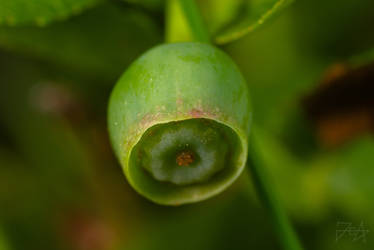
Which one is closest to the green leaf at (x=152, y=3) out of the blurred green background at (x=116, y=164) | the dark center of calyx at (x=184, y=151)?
the blurred green background at (x=116, y=164)

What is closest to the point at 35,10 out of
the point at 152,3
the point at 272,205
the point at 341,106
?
the point at 152,3

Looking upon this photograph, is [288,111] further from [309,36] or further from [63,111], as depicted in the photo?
[63,111]

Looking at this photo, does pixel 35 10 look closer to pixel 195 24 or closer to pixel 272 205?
pixel 195 24

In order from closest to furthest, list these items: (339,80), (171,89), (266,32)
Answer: (171,89), (339,80), (266,32)

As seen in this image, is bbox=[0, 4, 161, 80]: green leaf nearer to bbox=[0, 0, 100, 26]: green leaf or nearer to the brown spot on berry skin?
bbox=[0, 0, 100, 26]: green leaf

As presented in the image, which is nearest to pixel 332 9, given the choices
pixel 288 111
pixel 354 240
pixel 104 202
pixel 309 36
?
pixel 309 36

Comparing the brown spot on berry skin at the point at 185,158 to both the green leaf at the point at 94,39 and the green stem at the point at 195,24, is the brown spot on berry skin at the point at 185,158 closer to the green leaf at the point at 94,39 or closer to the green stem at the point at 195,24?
the green stem at the point at 195,24
